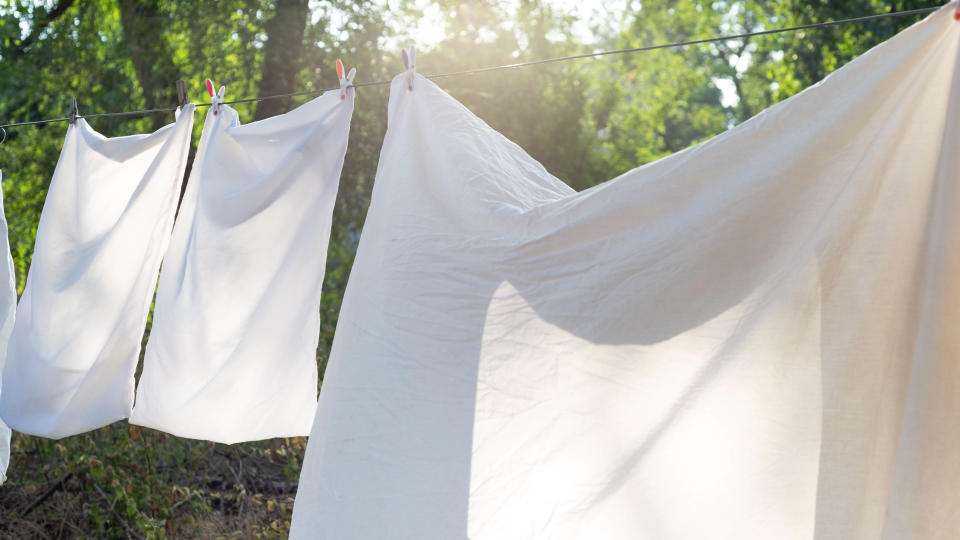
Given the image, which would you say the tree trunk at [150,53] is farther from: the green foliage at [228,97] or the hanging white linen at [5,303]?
the hanging white linen at [5,303]

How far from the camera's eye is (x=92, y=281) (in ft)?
9.05

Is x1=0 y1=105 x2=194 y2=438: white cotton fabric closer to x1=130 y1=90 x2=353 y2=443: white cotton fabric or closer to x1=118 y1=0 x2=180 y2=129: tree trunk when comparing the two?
x1=130 y1=90 x2=353 y2=443: white cotton fabric

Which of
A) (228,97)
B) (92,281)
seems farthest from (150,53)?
(92,281)

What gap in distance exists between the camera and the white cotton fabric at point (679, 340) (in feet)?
4.82

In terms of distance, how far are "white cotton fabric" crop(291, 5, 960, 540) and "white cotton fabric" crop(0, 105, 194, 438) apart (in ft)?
2.91

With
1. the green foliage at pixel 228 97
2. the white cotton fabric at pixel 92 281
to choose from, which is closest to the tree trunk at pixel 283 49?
the green foliage at pixel 228 97

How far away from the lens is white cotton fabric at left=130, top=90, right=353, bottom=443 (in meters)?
2.46

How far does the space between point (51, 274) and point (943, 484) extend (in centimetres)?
241

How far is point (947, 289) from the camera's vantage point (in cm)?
141

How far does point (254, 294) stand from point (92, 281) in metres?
0.59

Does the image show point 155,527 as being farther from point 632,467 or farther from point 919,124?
point 919,124

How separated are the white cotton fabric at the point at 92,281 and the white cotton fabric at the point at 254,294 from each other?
0.15 metres

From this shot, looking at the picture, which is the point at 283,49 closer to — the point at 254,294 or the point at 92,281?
the point at 92,281

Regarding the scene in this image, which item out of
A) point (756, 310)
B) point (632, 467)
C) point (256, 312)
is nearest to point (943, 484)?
point (756, 310)
